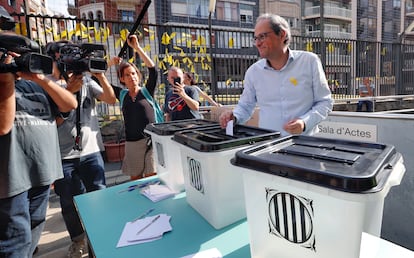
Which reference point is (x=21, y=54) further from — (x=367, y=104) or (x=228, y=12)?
(x=228, y=12)

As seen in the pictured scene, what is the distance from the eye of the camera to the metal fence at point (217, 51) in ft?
13.7

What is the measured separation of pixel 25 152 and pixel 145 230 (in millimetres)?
704

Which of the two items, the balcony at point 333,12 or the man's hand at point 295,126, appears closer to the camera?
the man's hand at point 295,126

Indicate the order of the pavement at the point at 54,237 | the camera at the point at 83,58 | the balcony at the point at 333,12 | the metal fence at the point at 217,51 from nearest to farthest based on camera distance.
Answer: the camera at the point at 83,58, the pavement at the point at 54,237, the metal fence at the point at 217,51, the balcony at the point at 333,12

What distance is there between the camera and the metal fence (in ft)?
13.7

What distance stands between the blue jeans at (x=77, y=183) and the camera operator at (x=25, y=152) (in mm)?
482

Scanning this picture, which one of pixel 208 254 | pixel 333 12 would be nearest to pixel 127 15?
pixel 208 254

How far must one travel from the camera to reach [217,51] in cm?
518

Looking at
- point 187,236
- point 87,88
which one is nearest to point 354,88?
point 87,88

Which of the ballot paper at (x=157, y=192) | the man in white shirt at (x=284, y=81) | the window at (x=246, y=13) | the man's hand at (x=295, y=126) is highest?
the window at (x=246, y=13)

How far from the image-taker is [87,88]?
204 cm

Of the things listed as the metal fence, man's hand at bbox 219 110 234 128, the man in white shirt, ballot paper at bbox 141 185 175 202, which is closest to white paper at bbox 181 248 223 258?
ballot paper at bbox 141 185 175 202

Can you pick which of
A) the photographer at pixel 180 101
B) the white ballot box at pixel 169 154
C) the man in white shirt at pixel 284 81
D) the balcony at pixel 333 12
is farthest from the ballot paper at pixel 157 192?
the balcony at pixel 333 12

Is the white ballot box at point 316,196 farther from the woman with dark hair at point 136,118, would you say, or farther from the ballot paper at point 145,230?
the woman with dark hair at point 136,118
